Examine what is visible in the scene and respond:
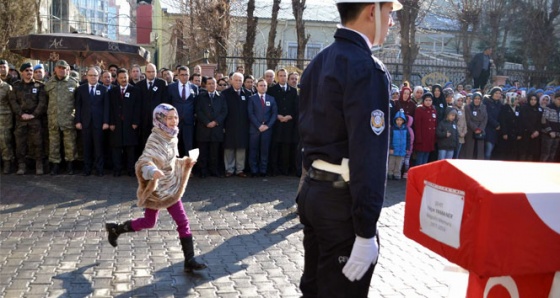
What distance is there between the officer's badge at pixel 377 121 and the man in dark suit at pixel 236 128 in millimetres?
9642

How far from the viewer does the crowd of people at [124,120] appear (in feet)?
38.8

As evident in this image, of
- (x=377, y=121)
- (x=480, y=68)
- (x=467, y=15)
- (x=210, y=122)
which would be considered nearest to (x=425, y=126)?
(x=210, y=122)

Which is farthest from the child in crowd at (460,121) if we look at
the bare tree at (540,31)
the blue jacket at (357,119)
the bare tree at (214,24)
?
the bare tree at (540,31)

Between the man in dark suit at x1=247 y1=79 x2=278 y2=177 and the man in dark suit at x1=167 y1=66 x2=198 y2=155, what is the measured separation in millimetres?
1217

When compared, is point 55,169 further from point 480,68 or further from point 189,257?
point 480,68

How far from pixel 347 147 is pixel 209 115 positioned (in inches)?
367

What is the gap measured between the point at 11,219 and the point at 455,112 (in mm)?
9566

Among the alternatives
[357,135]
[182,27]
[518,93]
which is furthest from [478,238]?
[182,27]

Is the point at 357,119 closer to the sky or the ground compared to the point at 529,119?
closer to the sky

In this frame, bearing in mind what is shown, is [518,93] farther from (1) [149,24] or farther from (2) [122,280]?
(1) [149,24]

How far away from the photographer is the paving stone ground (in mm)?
5535

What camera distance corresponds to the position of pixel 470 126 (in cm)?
1415

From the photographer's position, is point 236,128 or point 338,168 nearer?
point 338,168

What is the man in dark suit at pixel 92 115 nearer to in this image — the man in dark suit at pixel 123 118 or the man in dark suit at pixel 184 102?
the man in dark suit at pixel 123 118
